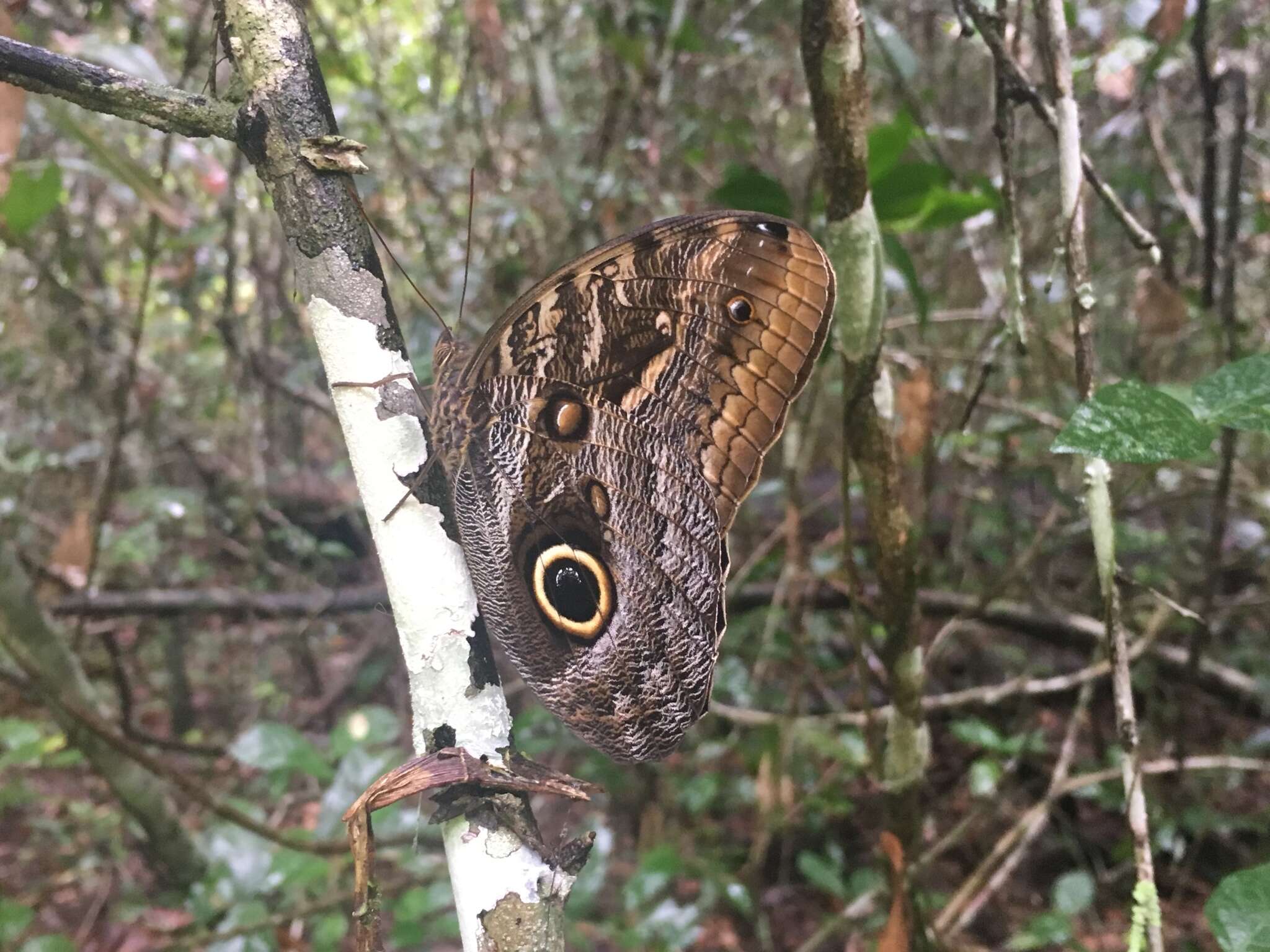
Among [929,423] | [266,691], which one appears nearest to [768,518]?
[929,423]

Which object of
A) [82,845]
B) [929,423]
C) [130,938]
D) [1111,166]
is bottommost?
[130,938]

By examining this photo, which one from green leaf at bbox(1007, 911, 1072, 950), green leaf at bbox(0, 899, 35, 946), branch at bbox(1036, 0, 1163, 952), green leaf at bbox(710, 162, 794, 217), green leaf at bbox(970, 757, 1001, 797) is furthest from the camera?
green leaf at bbox(970, 757, 1001, 797)

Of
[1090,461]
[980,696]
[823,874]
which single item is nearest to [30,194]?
[1090,461]

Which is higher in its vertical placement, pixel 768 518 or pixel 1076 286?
pixel 768 518

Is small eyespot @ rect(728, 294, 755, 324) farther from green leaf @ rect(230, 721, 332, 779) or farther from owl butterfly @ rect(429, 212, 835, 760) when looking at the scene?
green leaf @ rect(230, 721, 332, 779)

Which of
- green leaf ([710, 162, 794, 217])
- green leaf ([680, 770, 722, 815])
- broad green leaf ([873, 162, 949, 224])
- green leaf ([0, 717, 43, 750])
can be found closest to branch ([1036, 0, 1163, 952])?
broad green leaf ([873, 162, 949, 224])

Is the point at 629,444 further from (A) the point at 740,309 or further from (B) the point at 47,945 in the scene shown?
(B) the point at 47,945

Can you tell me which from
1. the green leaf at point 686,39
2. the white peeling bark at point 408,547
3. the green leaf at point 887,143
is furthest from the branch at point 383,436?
the green leaf at point 686,39

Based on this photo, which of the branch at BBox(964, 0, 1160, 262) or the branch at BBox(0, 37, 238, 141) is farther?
the branch at BBox(964, 0, 1160, 262)

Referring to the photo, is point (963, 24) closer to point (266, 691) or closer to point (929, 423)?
point (929, 423)
